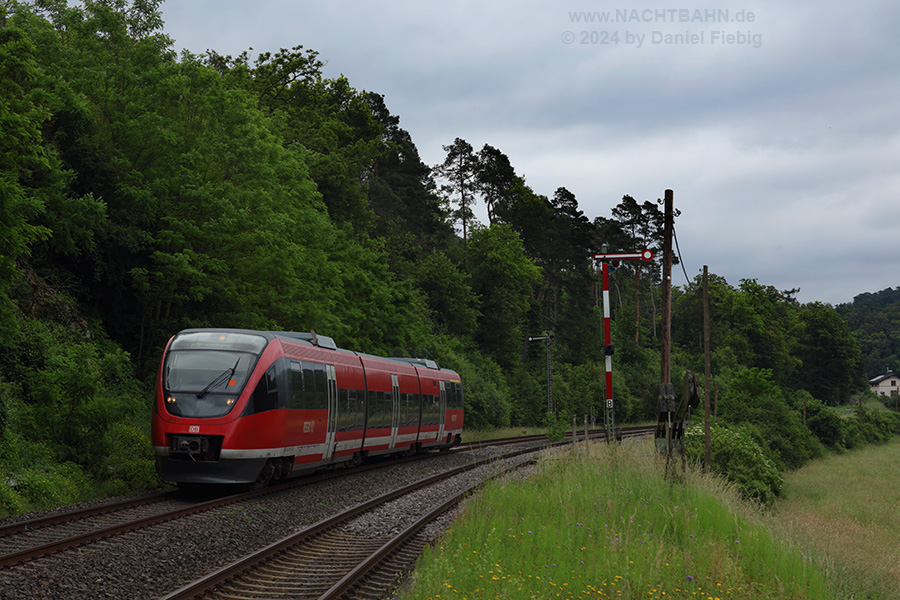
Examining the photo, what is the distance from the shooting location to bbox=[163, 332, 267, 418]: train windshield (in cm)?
1539

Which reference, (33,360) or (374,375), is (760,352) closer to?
(374,375)

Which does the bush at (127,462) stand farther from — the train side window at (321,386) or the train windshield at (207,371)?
the train side window at (321,386)

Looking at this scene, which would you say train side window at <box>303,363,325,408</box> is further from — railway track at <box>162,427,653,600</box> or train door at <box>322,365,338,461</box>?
railway track at <box>162,427,653,600</box>

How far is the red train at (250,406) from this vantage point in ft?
49.9

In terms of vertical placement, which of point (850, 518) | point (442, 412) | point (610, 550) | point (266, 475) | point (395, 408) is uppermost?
point (395, 408)

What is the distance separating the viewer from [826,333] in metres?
110

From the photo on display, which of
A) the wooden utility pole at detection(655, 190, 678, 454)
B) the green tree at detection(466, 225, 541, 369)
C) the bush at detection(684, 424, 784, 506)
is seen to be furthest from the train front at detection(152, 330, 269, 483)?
the green tree at detection(466, 225, 541, 369)

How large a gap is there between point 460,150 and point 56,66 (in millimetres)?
57518

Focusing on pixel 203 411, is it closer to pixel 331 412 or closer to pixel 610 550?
pixel 331 412

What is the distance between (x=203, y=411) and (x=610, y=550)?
8827 mm

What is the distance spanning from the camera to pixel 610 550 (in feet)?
31.2

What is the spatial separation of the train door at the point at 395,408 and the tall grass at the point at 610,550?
11.1 meters

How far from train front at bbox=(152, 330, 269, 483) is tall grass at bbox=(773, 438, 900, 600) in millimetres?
9999

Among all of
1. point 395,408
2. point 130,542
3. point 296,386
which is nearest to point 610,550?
point 130,542
